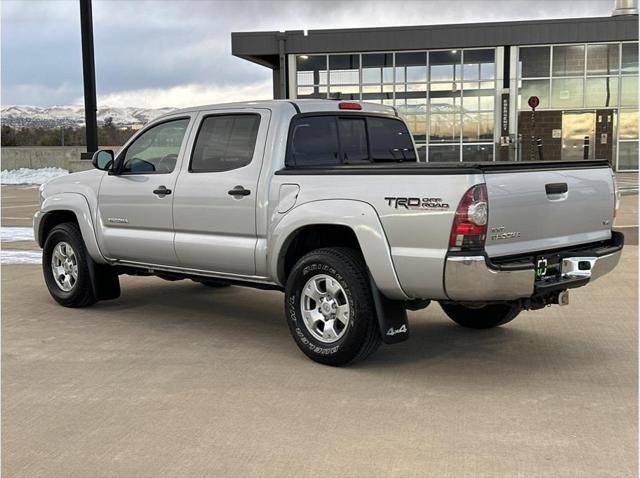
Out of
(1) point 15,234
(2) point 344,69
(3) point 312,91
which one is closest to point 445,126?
(2) point 344,69

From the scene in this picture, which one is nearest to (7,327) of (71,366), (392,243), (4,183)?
(71,366)

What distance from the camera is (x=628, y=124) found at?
32.2 meters

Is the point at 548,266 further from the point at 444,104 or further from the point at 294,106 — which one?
the point at 444,104

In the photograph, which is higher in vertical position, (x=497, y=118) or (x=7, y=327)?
(x=497, y=118)

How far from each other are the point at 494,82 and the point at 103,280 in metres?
27.7

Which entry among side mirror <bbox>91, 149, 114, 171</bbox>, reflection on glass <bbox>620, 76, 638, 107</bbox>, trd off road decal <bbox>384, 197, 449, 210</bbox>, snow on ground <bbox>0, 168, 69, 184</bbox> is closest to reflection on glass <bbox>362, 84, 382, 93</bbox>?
reflection on glass <bbox>620, 76, 638, 107</bbox>

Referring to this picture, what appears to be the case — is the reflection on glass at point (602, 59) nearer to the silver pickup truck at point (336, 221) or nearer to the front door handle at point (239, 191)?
the silver pickup truck at point (336, 221)

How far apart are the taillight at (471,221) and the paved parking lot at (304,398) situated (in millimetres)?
1003

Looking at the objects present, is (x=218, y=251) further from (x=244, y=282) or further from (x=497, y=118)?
(x=497, y=118)

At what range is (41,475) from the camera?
374 cm

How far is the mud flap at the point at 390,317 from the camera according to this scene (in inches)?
206

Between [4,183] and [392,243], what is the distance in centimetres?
3042

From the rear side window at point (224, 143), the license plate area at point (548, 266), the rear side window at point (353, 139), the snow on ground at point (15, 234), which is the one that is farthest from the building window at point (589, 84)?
the license plate area at point (548, 266)

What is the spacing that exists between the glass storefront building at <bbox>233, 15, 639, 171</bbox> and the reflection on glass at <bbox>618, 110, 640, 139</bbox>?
0.14 feet
